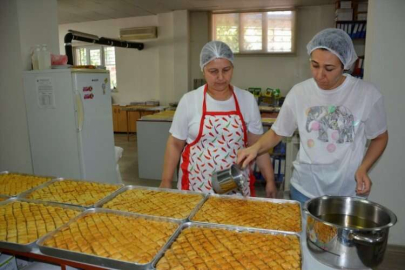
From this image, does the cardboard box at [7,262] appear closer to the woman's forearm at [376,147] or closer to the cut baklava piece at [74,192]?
the cut baklava piece at [74,192]

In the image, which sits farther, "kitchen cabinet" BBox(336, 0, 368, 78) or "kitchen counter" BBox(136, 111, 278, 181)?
"kitchen cabinet" BBox(336, 0, 368, 78)

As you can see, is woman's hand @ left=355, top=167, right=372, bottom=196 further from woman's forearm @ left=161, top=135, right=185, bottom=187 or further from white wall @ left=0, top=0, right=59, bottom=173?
white wall @ left=0, top=0, right=59, bottom=173

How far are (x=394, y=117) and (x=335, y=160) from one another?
145 centimetres

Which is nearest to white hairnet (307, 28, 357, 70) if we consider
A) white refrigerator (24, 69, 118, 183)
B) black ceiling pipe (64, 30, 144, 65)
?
white refrigerator (24, 69, 118, 183)

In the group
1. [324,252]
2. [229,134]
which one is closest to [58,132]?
[229,134]

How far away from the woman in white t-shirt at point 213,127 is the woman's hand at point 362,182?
0.46 metres

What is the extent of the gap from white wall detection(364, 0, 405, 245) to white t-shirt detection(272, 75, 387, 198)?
1258mm

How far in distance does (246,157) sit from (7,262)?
107 cm

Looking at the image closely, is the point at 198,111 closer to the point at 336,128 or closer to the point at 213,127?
the point at 213,127

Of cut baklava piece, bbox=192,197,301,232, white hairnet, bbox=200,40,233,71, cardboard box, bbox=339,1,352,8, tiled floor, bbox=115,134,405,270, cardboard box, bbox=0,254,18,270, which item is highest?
cardboard box, bbox=339,1,352,8

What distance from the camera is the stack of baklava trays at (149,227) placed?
1.00 meters

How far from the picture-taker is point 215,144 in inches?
69.2

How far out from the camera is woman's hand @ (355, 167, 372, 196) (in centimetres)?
142

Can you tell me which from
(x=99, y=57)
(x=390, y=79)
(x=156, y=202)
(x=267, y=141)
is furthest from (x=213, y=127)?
(x=99, y=57)
